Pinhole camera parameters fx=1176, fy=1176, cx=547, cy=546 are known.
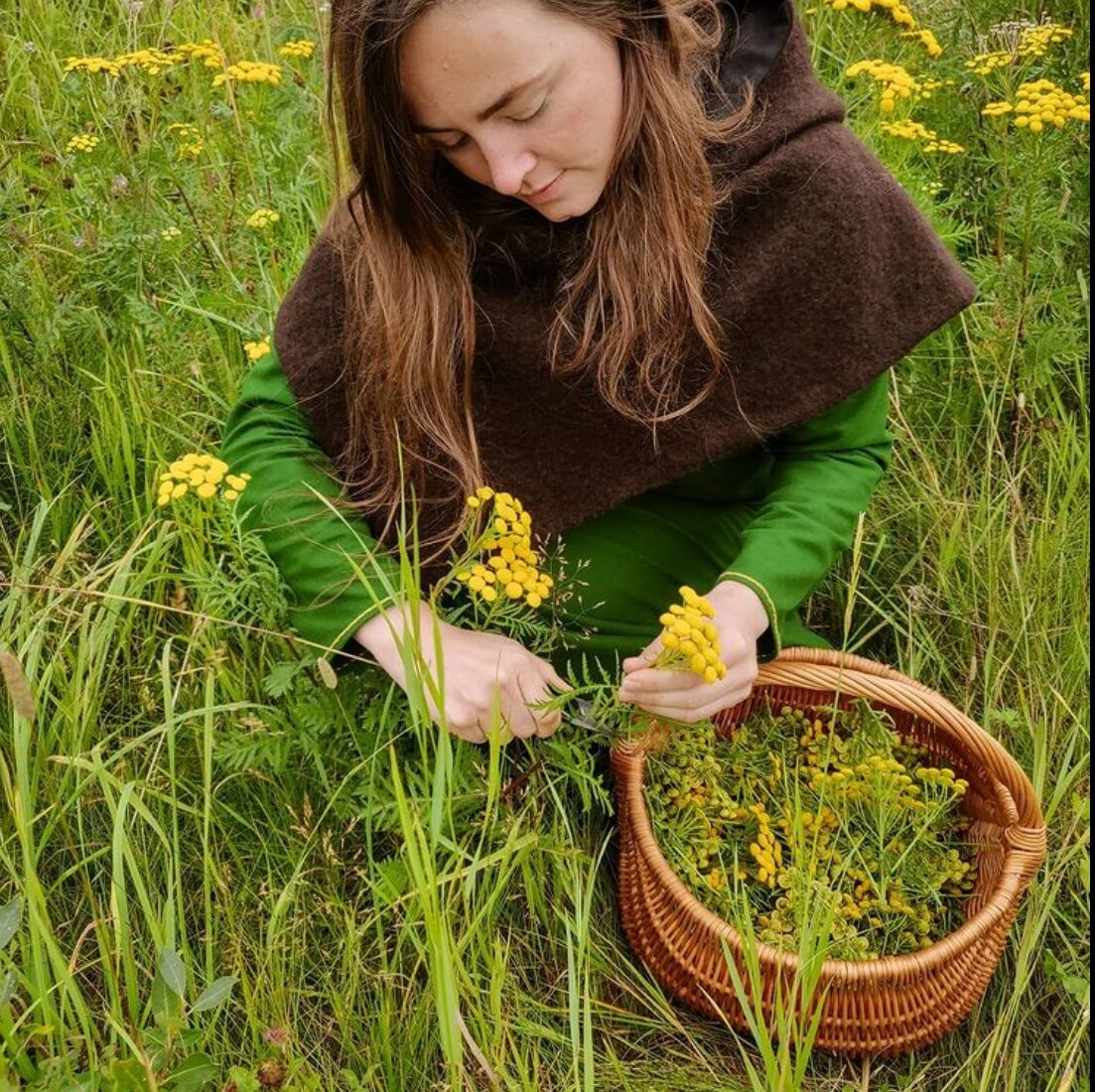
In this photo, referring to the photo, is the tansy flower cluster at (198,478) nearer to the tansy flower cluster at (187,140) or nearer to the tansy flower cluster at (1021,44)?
the tansy flower cluster at (187,140)

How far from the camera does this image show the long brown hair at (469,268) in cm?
139

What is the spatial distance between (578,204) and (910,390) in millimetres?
965

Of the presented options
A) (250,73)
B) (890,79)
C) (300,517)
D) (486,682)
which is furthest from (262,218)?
(890,79)

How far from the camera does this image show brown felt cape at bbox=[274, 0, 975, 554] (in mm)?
1515

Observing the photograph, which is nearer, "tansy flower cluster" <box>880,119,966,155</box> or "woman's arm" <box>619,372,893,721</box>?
"woman's arm" <box>619,372,893,721</box>

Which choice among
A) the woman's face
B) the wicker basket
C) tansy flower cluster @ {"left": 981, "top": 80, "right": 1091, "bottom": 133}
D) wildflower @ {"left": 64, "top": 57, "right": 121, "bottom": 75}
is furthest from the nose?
wildflower @ {"left": 64, "top": 57, "right": 121, "bottom": 75}

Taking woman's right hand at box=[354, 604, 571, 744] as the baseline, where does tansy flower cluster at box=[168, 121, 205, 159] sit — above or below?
above

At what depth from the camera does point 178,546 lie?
184cm

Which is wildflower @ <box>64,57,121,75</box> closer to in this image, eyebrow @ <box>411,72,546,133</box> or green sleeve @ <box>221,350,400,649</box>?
green sleeve @ <box>221,350,400,649</box>

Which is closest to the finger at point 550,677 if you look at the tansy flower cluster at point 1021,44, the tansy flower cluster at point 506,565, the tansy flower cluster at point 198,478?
the tansy flower cluster at point 506,565

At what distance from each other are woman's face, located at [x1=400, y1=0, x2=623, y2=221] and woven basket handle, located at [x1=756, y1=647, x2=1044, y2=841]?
705 millimetres

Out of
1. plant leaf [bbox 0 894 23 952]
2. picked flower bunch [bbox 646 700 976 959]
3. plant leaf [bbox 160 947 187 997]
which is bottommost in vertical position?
picked flower bunch [bbox 646 700 976 959]

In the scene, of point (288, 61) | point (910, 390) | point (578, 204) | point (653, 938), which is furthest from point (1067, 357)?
point (288, 61)

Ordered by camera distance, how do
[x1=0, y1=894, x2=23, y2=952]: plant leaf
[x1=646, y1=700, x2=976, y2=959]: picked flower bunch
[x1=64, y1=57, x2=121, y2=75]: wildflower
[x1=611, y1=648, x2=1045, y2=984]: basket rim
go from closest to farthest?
[x1=0, y1=894, x2=23, y2=952]: plant leaf, [x1=611, y1=648, x2=1045, y2=984]: basket rim, [x1=646, y1=700, x2=976, y2=959]: picked flower bunch, [x1=64, y1=57, x2=121, y2=75]: wildflower
